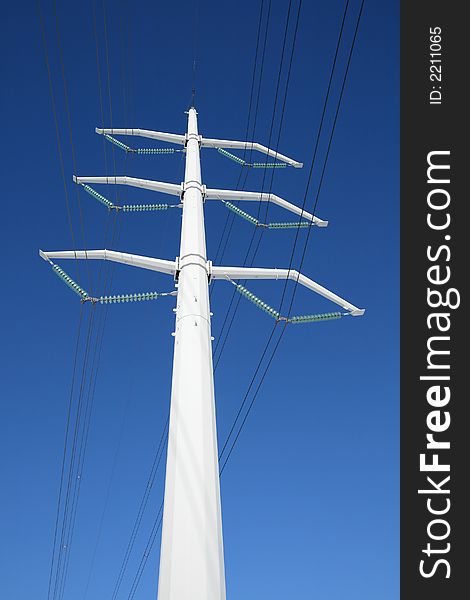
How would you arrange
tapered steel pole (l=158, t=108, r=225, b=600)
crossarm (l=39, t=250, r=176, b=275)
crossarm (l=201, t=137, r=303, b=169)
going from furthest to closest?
crossarm (l=201, t=137, r=303, b=169) < crossarm (l=39, t=250, r=176, b=275) < tapered steel pole (l=158, t=108, r=225, b=600)

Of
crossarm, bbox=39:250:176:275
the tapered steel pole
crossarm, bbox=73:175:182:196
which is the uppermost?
crossarm, bbox=73:175:182:196

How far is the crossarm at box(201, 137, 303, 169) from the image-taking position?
15.7 m

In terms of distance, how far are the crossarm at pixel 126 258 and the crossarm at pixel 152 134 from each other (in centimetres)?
672

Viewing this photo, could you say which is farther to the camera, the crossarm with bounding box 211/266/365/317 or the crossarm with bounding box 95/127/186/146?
the crossarm with bounding box 95/127/186/146

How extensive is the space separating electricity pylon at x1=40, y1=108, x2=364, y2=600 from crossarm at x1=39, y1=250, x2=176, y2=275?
0.02 metres

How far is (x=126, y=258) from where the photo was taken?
9.38m

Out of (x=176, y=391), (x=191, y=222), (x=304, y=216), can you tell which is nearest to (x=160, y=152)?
(x=304, y=216)

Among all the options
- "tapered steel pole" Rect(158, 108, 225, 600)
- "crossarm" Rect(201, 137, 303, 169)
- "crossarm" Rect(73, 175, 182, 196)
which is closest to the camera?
"tapered steel pole" Rect(158, 108, 225, 600)

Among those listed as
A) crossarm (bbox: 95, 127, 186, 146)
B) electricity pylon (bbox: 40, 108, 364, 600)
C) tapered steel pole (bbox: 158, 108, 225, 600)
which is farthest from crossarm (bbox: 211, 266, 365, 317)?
crossarm (bbox: 95, 127, 186, 146)

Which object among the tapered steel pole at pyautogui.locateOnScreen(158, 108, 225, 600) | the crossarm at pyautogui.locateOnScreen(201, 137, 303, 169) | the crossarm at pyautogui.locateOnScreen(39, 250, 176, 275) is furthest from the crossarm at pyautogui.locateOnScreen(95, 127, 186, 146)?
the tapered steel pole at pyautogui.locateOnScreen(158, 108, 225, 600)

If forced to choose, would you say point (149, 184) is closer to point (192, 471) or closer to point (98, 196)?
point (98, 196)

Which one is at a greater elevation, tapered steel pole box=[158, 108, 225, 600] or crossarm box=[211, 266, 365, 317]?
crossarm box=[211, 266, 365, 317]

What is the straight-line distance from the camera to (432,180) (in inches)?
374

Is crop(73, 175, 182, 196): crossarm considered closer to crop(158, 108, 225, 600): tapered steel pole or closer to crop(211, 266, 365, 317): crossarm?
crop(211, 266, 365, 317): crossarm
